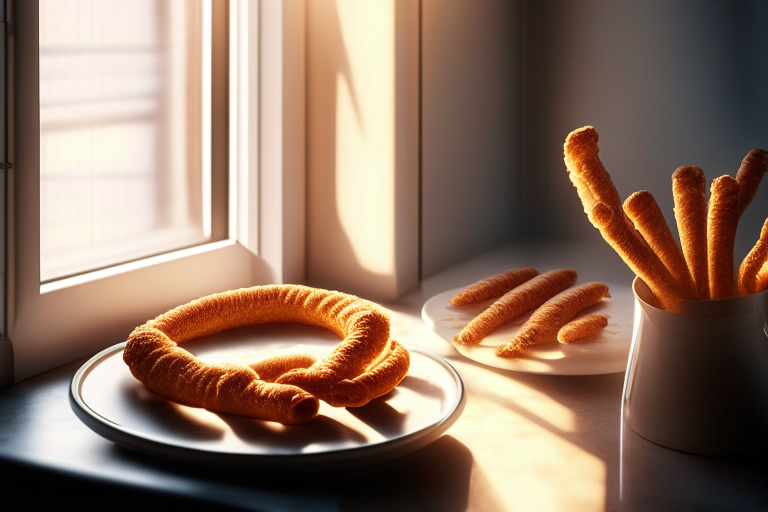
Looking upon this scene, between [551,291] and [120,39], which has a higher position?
[120,39]

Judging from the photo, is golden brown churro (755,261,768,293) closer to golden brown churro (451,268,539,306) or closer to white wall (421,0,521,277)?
golden brown churro (451,268,539,306)

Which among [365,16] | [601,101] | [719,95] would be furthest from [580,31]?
[365,16]

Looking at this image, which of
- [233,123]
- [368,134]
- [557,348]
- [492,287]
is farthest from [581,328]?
[233,123]

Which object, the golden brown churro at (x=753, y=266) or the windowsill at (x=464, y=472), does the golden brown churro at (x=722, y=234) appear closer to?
the golden brown churro at (x=753, y=266)

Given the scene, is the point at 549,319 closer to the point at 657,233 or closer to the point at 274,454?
the point at 657,233

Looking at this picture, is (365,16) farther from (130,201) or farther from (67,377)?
(67,377)

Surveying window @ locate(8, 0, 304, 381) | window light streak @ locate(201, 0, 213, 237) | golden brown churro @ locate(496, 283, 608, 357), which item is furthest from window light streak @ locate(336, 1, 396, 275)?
golden brown churro @ locate(496, 283, 608, 357)
